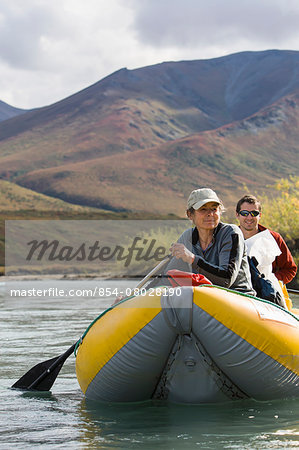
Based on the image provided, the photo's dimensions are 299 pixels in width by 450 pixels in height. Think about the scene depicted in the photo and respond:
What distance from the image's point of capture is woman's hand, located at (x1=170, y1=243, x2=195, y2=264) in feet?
17.6

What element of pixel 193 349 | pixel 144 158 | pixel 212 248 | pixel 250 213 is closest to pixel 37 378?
pixel 193 349

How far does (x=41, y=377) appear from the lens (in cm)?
664

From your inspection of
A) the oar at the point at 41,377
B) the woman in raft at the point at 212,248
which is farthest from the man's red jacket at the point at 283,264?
the oar at the point at 41,377

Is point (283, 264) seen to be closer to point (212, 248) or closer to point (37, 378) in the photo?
point (212, 248)

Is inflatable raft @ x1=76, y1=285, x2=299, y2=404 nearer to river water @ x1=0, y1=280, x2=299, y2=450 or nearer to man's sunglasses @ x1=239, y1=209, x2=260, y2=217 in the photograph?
river water @ x1=0, y1=280, x2=299, y2=450

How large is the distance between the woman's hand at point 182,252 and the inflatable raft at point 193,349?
10.1 inches

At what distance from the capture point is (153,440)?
187 inches

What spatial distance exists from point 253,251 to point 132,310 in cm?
165

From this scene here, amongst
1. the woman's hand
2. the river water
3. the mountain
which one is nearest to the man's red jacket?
the river water

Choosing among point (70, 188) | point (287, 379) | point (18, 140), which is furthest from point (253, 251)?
point (18, 140)

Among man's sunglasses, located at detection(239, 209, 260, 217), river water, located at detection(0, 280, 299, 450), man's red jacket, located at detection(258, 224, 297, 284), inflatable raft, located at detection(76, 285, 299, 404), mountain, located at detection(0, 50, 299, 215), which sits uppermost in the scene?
mountain, located at detection(0, 50, 299, 215)

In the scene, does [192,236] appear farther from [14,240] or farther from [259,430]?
[14,240]

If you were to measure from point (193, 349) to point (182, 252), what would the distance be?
71cm

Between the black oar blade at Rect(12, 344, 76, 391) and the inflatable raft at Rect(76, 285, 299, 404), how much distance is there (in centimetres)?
95
